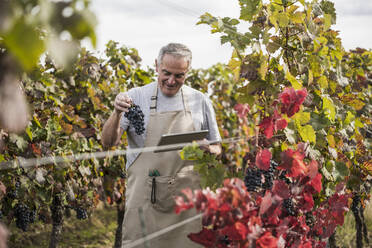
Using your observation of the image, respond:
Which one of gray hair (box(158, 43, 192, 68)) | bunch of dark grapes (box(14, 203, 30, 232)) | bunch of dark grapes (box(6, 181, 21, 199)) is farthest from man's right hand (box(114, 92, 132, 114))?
bunch of dark grapes (box(14, 203, 30, 232))

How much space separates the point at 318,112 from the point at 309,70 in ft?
0.95

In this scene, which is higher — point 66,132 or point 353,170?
point 66,132

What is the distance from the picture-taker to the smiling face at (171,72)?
83.3 inches

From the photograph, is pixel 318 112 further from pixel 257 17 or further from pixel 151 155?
pixel 151 155

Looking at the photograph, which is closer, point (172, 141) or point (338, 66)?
point (172, 141)

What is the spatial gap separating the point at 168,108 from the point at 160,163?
34 cm

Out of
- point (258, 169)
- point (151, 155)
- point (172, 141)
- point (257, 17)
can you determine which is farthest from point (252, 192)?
point (257, 17)

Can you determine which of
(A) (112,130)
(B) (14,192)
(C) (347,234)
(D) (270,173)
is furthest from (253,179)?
(C) (347,234)

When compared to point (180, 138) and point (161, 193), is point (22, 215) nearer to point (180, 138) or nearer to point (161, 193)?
point (161, 193)

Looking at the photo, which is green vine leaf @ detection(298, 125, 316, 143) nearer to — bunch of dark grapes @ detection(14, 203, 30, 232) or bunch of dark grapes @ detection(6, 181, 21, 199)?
bunch of dark grapes @ detection(6, 181, 21, 199)

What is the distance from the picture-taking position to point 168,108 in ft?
7.46

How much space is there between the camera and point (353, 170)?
2.74 meters

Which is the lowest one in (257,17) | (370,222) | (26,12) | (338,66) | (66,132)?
(370,222)

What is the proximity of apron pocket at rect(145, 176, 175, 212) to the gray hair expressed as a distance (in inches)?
26.2
